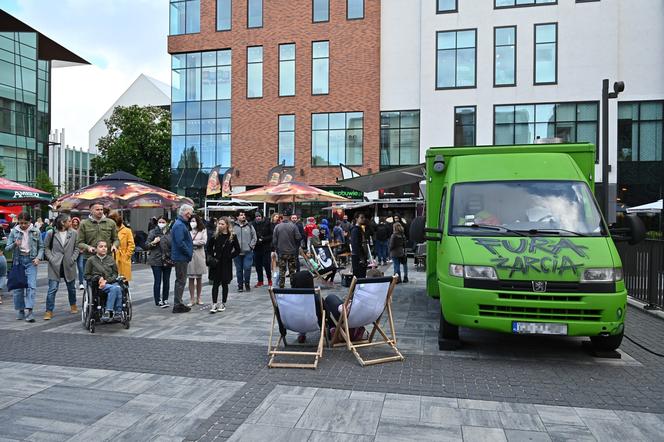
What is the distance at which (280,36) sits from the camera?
1302 inches

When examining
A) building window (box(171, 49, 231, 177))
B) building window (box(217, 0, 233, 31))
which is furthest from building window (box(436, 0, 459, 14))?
building window (box(171, 49, 231, 177))

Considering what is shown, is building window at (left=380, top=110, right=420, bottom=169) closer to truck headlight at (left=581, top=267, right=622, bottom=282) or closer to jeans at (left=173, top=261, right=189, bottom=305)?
jeans at (left=173, top=261, right=189, bottom=305)

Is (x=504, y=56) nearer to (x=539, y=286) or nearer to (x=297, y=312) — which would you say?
(x=539, y=286)

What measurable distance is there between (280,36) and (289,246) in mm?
25199

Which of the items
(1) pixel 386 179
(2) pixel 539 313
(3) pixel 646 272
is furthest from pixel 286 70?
(2) pixel 539 313

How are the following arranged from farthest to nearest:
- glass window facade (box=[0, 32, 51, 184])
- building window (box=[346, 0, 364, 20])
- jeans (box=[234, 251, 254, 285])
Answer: glass window facade (box=[0, 32, 51, 184]) → building window (box=[346, 0, 364, 20]) → jeans (box=[234, 251, 254, 285])

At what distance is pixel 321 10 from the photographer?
3234 centimetres

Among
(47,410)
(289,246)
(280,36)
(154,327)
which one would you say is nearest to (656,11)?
(280,36)

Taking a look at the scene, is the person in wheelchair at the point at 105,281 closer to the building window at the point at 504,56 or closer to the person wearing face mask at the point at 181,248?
the person wearing face mask at the point at 181,248

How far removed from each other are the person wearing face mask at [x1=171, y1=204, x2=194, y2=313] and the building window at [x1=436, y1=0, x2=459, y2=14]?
25697mm

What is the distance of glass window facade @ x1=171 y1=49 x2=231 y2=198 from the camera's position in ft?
114

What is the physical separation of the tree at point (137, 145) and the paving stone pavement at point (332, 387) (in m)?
42.7

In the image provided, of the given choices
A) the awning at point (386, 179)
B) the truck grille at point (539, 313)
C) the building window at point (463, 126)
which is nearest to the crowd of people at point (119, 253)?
the awning at point (386, 179)

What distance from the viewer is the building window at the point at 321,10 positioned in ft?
106
